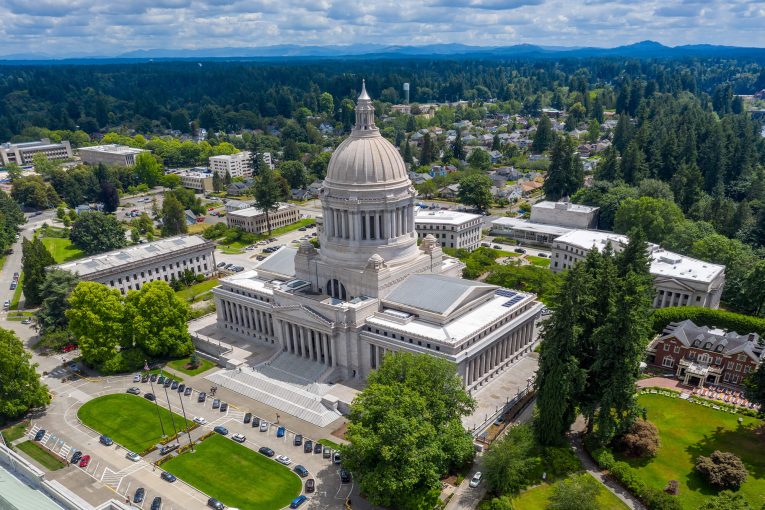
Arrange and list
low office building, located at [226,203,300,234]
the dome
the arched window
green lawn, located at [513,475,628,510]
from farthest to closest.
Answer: low office building, located at [226,203,300,234]
the arched window
the dome
green lawn, located at [513,475,628,510]

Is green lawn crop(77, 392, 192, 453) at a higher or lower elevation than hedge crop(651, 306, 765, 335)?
lower

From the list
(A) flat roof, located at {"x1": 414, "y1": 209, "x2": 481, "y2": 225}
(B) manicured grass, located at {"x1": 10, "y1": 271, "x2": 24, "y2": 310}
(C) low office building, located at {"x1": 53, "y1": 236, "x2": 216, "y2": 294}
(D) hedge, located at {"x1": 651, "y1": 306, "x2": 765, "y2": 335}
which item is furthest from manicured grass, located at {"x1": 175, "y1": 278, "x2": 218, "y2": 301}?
(D) hedge, located at {"x1": 651, "y1": 306, "x2": 765, "y2": 335}

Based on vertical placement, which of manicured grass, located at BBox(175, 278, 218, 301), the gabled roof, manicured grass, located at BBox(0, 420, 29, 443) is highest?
the gabled roof

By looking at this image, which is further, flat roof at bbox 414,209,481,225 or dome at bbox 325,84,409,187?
flat roof at bbox 414,209,481,225

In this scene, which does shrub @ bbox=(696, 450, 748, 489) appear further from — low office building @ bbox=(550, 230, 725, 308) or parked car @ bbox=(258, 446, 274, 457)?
parked car @ bbox=(258, 446, 274, 457)

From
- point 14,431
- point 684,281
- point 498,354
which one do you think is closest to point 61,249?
point 14,431

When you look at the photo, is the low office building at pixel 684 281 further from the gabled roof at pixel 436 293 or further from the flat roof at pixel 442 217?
the flat roof at pixel 442 217

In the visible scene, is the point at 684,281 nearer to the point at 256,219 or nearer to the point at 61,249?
the point at 256,219

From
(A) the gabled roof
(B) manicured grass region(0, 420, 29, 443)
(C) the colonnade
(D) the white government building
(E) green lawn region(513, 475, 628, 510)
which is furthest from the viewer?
(A) the gabled roof
